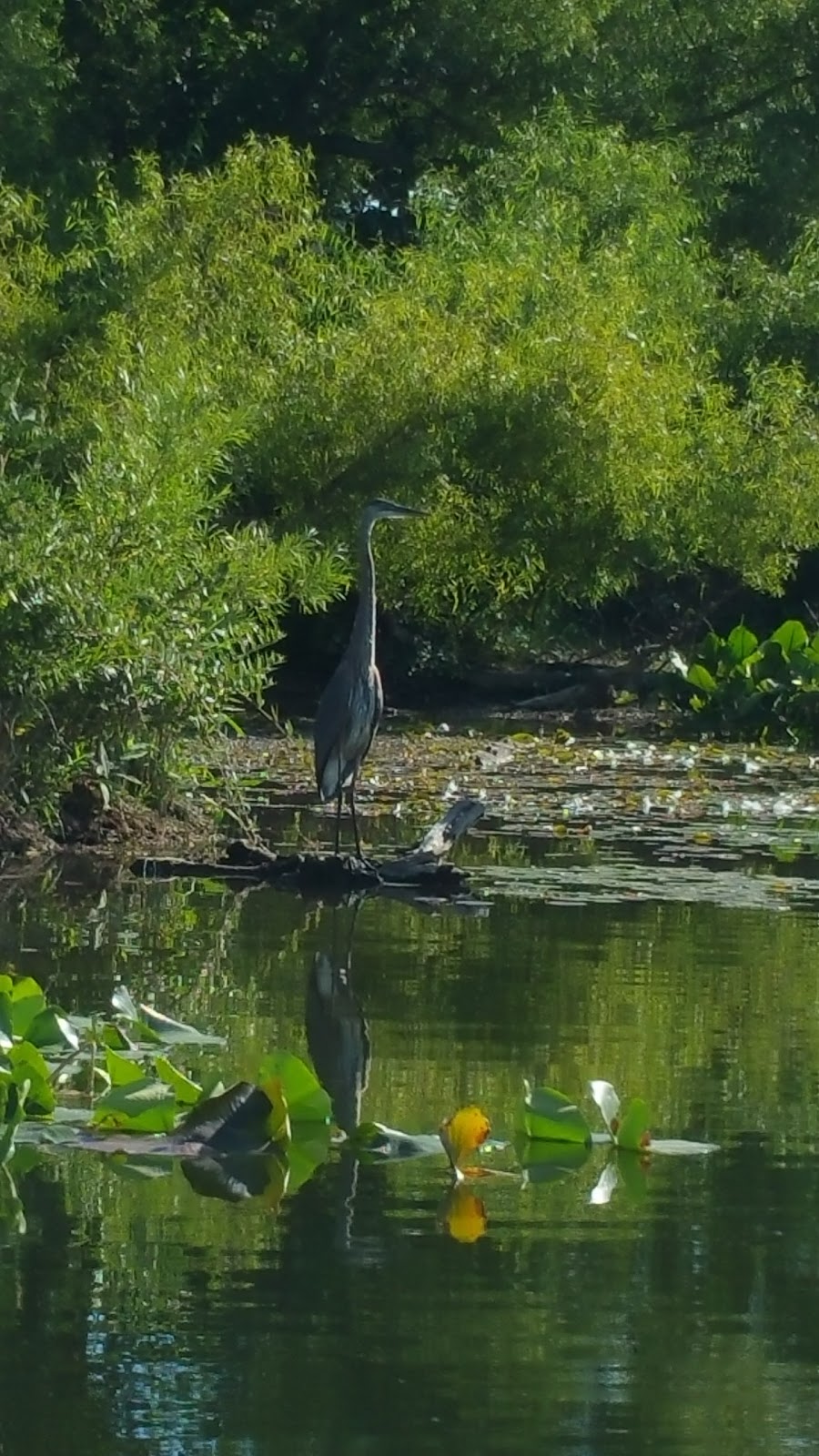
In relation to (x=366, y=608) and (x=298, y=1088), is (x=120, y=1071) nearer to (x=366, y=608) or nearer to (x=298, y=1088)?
(x=298, y=1088)

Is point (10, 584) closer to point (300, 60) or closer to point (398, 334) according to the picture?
point (398, 334)

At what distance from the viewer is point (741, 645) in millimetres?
20141

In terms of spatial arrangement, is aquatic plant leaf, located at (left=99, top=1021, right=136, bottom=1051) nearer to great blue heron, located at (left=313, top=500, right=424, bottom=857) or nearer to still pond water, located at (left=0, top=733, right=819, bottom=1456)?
still pond water, located at (left=0, top=733, right=819, bottom=1456)

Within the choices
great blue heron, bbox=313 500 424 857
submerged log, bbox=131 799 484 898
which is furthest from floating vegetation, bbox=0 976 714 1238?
great blue heron, bbox=313 500 424 857

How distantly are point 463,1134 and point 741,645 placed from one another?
14270mm

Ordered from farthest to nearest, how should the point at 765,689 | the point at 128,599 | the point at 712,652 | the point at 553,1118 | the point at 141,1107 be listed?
the point at 712,652, the point at 765,689, the point at 128,599, the point at 141,1107, the point at 553,1118

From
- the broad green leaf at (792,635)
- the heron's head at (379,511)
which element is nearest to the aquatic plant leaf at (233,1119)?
the heron's head at (379,511)

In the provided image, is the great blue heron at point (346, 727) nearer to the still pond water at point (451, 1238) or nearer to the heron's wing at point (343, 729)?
the heron's wing at point (343, 729)

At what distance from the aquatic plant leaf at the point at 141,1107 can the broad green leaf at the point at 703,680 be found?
1369 cm

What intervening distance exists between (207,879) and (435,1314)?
6645mm

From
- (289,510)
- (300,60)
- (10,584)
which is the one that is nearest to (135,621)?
(10,584)

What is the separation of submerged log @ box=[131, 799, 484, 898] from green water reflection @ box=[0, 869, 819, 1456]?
7.26ft

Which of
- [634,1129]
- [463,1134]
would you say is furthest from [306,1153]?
[634,1129]

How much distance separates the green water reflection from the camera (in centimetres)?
461
